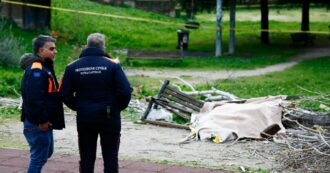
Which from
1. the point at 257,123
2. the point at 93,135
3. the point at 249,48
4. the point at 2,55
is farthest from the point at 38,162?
the point at 249,48

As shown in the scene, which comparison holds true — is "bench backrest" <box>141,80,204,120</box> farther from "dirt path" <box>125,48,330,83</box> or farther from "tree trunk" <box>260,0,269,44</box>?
"tree trunk" <box>260,0,269,44</box>

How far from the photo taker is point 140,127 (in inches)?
508

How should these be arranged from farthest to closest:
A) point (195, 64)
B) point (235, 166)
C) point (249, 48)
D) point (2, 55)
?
point (249, 48)
point (195, 64)
point (2, 55)
point (235, 166)

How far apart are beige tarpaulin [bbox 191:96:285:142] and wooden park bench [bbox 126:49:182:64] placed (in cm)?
1419

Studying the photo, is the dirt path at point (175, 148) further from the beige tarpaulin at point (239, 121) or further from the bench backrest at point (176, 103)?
the bench backrest at point (176, 103)

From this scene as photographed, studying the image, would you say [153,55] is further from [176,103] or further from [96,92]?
[96,92]

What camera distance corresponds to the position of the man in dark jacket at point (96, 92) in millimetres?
7082

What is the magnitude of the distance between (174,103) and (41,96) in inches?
273

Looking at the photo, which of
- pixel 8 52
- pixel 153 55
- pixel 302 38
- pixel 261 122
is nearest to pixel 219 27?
pixel 153 55

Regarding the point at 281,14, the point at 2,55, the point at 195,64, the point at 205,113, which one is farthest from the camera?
the point at 281,14

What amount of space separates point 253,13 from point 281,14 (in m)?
2.09

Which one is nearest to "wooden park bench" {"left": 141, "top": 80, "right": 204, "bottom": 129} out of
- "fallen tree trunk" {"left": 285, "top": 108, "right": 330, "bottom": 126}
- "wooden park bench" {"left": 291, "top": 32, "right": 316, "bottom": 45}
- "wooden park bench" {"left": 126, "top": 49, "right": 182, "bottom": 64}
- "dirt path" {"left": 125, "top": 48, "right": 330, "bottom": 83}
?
"fallen tree trunk" {"left": 285, "top": 108, "right": 330, "bottom": 126}

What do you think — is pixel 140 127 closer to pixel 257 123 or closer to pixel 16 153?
pixel 257 123

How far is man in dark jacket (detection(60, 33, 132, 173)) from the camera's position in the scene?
7.08 meters
